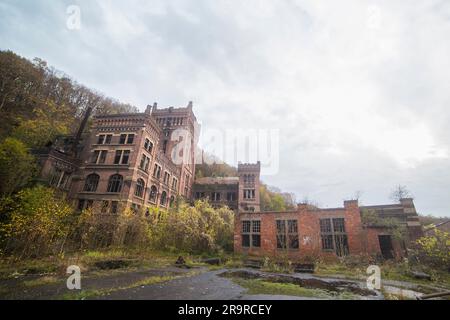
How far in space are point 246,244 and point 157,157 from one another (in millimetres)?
16995

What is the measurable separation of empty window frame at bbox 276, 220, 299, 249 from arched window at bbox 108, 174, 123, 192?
17942 mm

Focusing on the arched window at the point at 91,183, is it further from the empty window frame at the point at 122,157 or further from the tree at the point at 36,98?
the tree at the point at 36,98

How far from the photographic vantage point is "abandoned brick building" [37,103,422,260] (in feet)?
58.7

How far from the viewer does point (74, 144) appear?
93.0 feet

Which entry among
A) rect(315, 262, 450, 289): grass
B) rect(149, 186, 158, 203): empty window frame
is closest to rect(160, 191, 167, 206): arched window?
rect(149, 186, 158, 203): empty window frame

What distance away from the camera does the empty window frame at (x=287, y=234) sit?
19.2 meters

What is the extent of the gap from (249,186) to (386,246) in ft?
79.0

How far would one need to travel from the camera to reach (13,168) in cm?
1616

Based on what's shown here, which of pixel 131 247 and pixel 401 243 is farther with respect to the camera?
pixel 401 243

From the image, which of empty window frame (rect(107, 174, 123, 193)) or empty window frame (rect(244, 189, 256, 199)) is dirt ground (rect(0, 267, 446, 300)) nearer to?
empty window frame (rect(107, 174, 123, 193))

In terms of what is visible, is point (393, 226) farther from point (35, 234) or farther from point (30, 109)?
Result: point (30, 109)
